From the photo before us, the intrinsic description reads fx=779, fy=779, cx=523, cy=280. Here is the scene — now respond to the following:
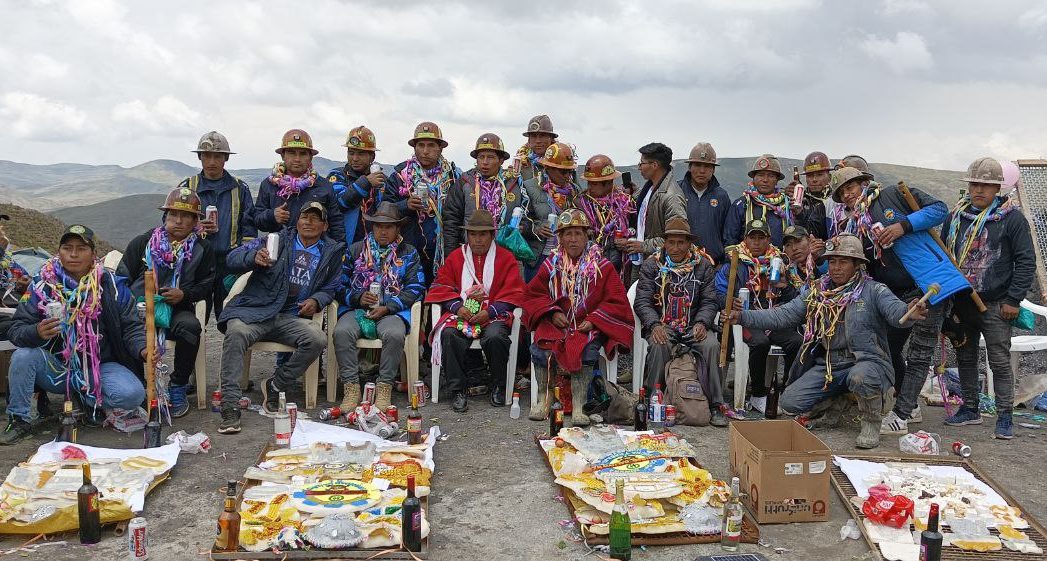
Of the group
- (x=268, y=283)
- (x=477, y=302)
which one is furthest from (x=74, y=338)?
(x=477, y=302)

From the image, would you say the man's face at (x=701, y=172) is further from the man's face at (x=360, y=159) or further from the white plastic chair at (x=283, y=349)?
the white plastic chair at (x=283, y=349)

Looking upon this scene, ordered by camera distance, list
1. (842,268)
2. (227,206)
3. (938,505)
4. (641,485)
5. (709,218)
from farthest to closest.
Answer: (709,218) → (227,206) → (842,268) → (641,485) → (938,505)

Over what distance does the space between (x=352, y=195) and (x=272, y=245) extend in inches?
47.8

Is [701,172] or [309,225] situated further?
[701,172]

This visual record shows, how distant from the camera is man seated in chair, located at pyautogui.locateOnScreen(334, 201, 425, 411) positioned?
704cm

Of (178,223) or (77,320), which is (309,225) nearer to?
(178,223)

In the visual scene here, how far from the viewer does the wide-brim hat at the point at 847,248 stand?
6.22 meters

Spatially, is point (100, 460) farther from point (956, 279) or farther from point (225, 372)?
point (956, 279)

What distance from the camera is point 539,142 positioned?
26.9 ft

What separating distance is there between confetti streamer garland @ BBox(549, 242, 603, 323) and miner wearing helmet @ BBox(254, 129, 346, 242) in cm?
220

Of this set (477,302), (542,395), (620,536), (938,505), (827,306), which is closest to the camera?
(620,536)

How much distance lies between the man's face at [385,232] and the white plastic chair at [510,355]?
2.58ft

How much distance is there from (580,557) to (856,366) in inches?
127

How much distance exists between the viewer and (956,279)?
635 centimetres
